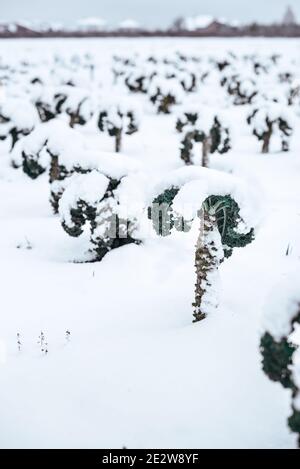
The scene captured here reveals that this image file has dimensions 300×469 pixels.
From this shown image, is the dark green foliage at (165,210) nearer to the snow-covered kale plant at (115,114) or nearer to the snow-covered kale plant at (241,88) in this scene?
the snow-covered kale plant at (115,114)

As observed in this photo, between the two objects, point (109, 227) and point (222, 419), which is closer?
point (222, 419)

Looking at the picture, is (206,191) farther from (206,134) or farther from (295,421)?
(206,134)

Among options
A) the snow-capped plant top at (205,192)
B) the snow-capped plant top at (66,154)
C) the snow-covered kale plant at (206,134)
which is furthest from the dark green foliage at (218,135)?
the snow-capped plant top at (205,192)

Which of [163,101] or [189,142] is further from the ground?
[163,101]

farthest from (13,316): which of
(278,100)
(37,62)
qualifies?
(37,62)

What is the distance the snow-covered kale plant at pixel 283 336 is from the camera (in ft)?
8.95

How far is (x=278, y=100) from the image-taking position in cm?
1413

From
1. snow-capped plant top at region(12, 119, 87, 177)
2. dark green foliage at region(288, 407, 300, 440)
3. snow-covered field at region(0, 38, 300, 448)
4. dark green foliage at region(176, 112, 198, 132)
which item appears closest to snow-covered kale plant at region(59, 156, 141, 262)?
snow-covered field at region(0, 38, 300, 448)

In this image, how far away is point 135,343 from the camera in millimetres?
4367

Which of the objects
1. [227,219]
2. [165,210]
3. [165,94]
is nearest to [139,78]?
[165,94]

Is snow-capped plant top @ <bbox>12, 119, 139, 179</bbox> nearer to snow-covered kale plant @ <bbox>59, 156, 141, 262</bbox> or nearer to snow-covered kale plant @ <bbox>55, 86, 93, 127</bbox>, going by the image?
snow-covered kale plant @ <bbox>59, 156, 141, 262</bbox>

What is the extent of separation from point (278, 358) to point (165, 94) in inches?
695
